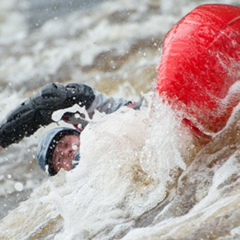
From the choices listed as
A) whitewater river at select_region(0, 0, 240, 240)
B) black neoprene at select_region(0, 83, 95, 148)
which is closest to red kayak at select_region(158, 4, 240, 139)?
whitewater river at select_region(0, 0, 240, 240)

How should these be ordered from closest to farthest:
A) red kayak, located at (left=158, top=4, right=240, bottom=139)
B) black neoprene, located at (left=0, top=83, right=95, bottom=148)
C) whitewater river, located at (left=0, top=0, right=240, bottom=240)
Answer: whitewater river, located at (left=0, top=0, right=240, bottom=240)
red kayak, located at (left=158, top=4, right=240, bottom=139)
black neoprene, located at (left=0, top=83, right=95, bottom=148)

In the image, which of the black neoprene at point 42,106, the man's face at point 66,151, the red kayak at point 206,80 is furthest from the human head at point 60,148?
the red kayak at point 206,80

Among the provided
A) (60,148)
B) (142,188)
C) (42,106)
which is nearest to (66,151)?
(60,148)

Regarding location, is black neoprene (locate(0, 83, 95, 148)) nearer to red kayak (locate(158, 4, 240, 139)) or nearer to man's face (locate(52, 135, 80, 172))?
man's face (locate(52, 135, 80, 172))

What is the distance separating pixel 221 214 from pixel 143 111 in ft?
3.32

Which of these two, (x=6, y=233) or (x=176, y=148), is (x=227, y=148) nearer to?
(x=176, y=148)

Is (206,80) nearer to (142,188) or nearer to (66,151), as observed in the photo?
(142,188)

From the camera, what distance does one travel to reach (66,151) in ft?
10.6

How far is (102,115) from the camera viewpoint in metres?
3.03

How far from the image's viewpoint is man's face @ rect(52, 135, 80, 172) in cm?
321

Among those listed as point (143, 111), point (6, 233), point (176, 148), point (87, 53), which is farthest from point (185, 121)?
point (87, 53)

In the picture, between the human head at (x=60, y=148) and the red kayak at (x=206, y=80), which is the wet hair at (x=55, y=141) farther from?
the red kayak at (x=206, y=80)

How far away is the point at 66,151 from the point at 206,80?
103 cm

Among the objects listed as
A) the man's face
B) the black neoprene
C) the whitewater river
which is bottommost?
the whitewater river
